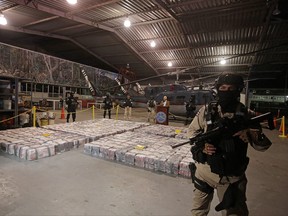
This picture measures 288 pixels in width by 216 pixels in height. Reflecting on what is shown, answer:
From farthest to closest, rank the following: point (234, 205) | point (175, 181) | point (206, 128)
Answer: point (175, 181) < point (206, 128) < point (234, 205)

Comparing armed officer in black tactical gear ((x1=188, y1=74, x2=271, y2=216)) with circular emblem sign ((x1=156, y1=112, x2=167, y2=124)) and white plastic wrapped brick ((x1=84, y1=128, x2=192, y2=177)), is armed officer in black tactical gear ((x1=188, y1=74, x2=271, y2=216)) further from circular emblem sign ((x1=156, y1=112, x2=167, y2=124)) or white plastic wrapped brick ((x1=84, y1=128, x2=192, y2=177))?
circular emblem sign ((x1=156, y1=112, x2=167, y2=124))

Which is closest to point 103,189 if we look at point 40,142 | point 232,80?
point 232,80

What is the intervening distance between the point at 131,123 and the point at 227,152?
7653 mm

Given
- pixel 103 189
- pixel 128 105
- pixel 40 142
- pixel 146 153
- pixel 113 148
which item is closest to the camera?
pixel 103 189

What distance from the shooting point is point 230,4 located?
10539mm

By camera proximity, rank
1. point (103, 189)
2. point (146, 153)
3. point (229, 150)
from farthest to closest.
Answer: point (146, 153) < point (103, 189) < point (229, 150)

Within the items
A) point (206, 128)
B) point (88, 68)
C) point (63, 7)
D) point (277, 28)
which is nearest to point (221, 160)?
point (206, 128)

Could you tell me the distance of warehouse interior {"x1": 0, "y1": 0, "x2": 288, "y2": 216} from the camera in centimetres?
310

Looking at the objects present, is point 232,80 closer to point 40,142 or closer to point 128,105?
point 40,142

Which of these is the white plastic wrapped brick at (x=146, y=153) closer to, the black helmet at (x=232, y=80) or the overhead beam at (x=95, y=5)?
the black helmet at (x=232, y=80)

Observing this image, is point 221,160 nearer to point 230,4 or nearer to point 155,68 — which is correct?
point 230,4

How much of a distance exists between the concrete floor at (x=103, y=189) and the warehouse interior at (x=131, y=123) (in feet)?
0.06

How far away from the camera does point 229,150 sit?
6.23 ft

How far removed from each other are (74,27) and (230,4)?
11646 millimetres
